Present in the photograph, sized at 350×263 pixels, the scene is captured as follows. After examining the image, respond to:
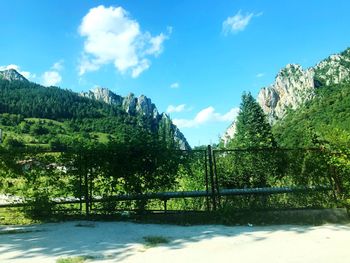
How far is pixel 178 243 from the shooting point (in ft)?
23.5

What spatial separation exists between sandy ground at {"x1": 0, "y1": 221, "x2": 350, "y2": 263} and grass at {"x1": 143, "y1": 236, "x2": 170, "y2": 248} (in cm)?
9

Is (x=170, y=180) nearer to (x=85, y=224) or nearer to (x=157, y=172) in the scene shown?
(x=157, y=172)

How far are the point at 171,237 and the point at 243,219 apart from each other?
2581 mm

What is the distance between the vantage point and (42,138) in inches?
5039

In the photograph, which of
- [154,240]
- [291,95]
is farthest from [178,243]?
[291,95]

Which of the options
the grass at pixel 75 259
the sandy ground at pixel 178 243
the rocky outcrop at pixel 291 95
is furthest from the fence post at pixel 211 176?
the rocky outcrop at pixel 291 95

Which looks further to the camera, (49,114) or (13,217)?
(49,114)

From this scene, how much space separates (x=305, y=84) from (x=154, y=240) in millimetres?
180698

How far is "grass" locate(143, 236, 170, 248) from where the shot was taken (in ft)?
23.1

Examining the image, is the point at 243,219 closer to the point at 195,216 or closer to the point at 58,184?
the point at 195,216

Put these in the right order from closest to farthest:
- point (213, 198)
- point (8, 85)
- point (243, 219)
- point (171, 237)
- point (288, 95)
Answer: point (171, 237) < point (243, 219) < point (213, 198) < point (8, 85) < point (288, 95)

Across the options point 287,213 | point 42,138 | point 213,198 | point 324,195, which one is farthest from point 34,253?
point 42,138

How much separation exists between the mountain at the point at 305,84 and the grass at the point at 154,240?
152482mm

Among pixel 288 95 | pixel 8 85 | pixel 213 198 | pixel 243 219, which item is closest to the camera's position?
pixel 243 219
